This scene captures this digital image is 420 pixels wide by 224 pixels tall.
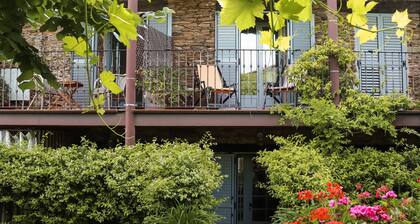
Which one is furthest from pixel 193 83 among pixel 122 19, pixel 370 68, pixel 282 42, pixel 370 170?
pixel 122 19

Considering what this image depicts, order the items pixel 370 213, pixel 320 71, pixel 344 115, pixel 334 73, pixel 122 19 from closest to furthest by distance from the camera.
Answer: pixel 122 19 < pixel 370 213 < pixel 344 115 < pixel 334 73 < pixel 320 71

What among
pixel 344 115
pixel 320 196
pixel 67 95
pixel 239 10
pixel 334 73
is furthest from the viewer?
pixel 67 95

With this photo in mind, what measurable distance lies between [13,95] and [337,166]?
22.2ft

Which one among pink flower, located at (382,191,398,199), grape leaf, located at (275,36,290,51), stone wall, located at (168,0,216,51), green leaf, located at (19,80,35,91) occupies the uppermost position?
stone wall, located at (168,0,216,51)

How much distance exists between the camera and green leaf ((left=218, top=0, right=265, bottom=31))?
3.94ft

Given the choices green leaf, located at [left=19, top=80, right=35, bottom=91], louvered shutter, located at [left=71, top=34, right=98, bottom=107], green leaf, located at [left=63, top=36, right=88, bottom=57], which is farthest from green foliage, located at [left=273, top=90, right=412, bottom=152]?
green leaf, located at [left=63, top=36, right=88, bottom=57]

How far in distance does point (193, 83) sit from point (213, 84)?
491mm

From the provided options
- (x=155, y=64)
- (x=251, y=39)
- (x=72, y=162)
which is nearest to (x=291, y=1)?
(x=72, y=162)

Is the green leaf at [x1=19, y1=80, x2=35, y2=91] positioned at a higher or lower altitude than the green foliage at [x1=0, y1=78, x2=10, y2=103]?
lower

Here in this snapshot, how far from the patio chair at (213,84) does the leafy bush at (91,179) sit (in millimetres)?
1850

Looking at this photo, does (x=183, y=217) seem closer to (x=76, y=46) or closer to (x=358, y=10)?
(x=76, y=46)

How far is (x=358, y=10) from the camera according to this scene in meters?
1.35

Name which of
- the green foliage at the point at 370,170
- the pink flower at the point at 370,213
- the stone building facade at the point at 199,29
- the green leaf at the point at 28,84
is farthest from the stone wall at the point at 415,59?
the green leaf at the point at 28,84

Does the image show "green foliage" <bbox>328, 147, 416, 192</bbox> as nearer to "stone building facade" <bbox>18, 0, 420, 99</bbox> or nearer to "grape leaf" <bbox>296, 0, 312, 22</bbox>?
"stone building facade" <bbox>18, 0, 420, 99</bbox>
